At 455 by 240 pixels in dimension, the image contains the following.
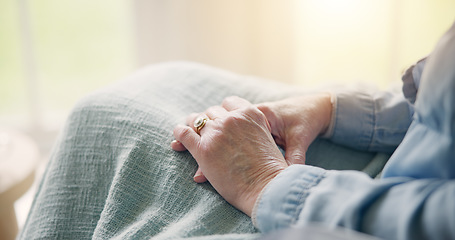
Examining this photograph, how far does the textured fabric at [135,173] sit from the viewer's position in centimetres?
60

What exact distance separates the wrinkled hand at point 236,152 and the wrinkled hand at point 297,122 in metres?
0.04

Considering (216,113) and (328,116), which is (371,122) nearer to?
(328,116)

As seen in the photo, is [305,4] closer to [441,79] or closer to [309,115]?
[309,115]

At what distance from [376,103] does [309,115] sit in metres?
0.12

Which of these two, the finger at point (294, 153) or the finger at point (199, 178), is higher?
the finger at point (294, 153)

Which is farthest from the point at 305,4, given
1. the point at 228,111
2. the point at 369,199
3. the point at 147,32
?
the point at 369,199

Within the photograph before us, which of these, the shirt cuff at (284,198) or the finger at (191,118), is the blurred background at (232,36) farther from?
the shirt cuff at (284,198)

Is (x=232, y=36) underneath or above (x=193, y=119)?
underneath

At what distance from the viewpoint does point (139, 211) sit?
2.06 ft

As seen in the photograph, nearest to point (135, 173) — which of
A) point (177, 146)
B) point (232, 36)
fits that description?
point (177, 146)

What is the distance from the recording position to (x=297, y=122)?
72 centimetres

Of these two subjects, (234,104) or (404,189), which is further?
(234,104)

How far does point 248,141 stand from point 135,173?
0.54 ft

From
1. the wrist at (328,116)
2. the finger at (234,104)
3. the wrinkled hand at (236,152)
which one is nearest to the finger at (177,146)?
the wrinkled hand at (236,152)
